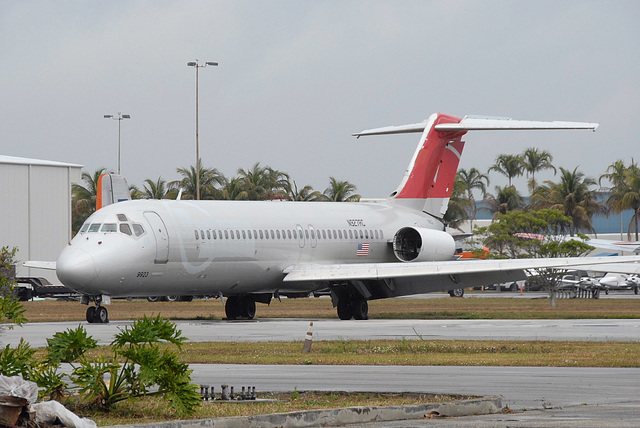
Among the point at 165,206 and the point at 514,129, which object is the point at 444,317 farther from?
the point at 165,206

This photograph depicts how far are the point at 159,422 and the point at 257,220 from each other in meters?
27.0

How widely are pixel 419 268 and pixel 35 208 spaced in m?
44.7

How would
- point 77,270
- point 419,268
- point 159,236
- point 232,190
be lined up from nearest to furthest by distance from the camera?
point 77,270 → point 159,236 → point 419,268 → point 232,190

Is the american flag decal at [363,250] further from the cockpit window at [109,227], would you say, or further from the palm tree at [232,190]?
the palm tree at [232,190]

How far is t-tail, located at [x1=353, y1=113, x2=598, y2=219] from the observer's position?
146 feet

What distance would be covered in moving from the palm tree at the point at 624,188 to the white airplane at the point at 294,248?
6580 centimetres

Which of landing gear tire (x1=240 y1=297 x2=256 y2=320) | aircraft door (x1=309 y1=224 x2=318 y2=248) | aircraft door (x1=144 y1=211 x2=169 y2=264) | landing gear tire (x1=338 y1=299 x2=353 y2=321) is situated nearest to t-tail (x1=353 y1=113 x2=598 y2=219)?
aircraft door (x1=309 y1=224 x2=318 y2=248)

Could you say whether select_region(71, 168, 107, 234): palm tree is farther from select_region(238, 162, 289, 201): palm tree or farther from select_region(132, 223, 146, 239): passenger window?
select_region(132, 223, 146, 239): passenger window

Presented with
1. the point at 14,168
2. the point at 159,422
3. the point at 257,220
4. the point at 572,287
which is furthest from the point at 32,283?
the point at 159,422

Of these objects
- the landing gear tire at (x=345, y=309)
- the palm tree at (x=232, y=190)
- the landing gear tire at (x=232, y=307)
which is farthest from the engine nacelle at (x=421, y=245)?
the palm tree at (x=232, y=190)

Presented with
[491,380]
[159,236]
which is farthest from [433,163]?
[491,380]

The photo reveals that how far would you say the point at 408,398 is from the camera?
13.8 m

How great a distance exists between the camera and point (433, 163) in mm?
45000

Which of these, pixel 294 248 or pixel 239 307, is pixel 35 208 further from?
pixel 294 248
